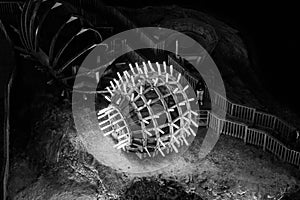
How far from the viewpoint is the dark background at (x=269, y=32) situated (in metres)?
30.9

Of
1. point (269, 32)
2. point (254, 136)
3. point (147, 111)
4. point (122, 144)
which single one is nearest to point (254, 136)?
point (254, 136)

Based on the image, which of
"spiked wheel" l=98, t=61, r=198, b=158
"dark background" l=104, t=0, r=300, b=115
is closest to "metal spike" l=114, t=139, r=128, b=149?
"spiked wheel" l=98, t=61, r=198, b=158

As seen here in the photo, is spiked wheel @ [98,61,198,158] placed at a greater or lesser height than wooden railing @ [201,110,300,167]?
greater

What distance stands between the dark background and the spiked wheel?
32.3ft

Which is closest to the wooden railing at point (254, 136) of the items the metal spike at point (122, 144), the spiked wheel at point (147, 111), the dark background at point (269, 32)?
the spiked wheel at point (147, 111)

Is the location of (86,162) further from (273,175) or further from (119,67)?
(273,175)

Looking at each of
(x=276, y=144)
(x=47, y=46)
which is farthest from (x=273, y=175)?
(x=47, y=46)

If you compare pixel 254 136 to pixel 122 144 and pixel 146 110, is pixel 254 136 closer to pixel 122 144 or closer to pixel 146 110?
pixel 146 110

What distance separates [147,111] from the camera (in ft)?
79.0

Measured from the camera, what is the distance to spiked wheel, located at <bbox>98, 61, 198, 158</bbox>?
899 inches

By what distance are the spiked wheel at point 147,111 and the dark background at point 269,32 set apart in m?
9.85

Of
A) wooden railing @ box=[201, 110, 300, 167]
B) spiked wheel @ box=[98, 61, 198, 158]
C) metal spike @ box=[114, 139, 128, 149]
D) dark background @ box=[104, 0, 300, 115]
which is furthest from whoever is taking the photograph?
dark background @ box=[104, 0, 300, 115]

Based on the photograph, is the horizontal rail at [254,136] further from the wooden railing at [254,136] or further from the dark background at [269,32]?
the dark background at [269,32]

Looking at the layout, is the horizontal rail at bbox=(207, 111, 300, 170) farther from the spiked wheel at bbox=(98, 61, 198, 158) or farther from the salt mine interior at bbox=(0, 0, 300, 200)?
the spiked wheel at bbox=(98, 61, 198, 158)
